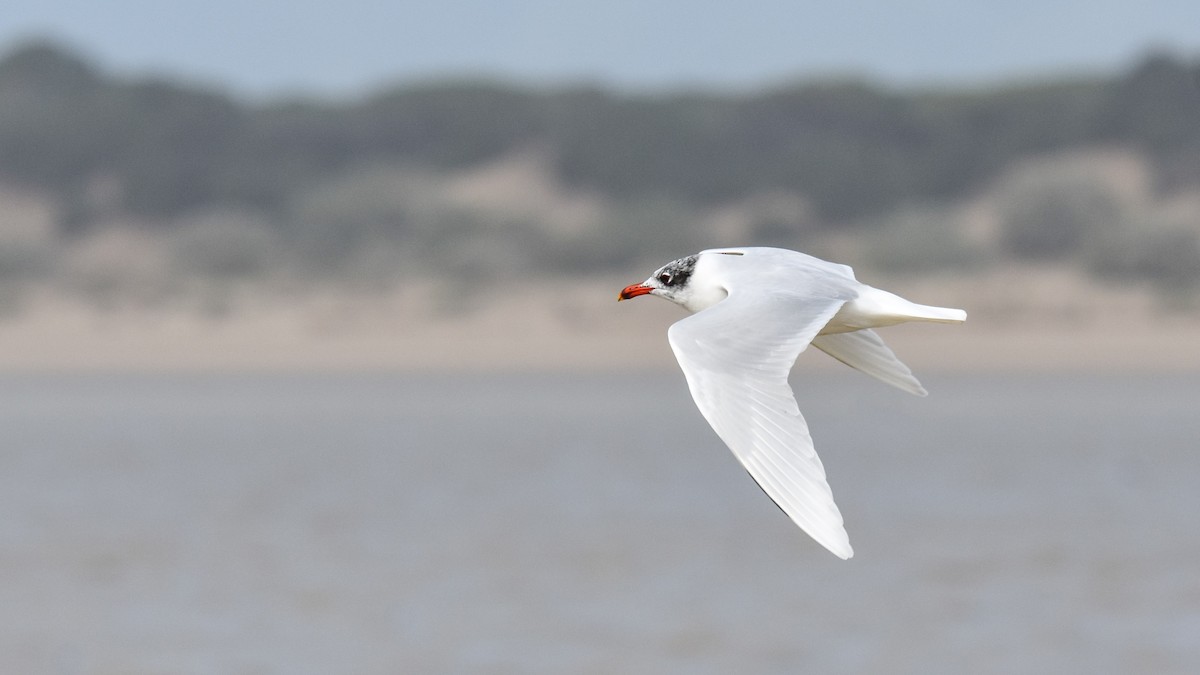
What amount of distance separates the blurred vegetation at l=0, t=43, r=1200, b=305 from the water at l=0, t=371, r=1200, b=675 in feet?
22.0

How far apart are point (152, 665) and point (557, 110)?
27864 millimetres

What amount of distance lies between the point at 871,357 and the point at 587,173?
27626 millimetres

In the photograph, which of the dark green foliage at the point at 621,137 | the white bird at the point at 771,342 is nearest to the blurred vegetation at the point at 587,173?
the dark green foliage at the point at 621,137

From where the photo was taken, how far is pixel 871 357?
17.1 ft

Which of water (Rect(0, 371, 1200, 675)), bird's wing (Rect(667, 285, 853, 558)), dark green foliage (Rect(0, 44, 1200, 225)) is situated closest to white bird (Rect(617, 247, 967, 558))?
bird's wing (Rect(667, 285, 853, 558))

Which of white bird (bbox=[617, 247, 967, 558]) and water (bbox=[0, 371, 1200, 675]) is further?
water (bbox=[0, 371, 1200, 675])

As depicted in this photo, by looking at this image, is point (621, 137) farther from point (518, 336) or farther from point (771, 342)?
point (771, 342)

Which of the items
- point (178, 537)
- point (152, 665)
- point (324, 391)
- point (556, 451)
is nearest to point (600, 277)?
point (324, 391)

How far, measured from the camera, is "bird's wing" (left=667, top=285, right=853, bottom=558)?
13.4 feet

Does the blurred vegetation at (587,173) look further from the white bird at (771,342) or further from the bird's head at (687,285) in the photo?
the white bird at (771,342)

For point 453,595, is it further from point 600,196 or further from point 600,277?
point 600,196

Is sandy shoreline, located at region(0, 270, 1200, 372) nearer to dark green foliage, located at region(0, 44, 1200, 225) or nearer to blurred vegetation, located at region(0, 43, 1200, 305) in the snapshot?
blurred vegetation, located at region(0, 43, 1200, 305)

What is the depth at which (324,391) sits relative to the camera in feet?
66.9

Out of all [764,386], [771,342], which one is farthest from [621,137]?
[764,386]
